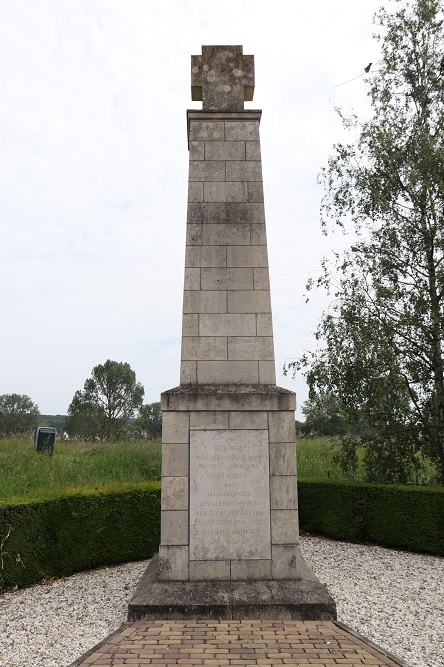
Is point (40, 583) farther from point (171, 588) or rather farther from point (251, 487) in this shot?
point (251, 487)

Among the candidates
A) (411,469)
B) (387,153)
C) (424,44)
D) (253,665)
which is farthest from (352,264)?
(253,665)

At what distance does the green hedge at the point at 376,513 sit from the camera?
9.29m

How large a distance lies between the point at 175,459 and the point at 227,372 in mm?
1324

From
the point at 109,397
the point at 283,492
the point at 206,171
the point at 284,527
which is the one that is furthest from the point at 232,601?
the point at 109,397

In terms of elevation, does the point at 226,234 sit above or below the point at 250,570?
above

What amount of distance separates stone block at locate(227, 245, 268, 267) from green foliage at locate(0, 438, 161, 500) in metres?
5.33

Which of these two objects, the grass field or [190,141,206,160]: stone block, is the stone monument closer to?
[190,141,206,160]: stone block

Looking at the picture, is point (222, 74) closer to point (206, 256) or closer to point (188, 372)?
point (206, 256)

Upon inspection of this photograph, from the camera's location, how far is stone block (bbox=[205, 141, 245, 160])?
726cm

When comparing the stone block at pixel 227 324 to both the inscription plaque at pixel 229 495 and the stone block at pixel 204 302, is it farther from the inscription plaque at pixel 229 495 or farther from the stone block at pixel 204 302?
the inscription plaque at pixel 229 495

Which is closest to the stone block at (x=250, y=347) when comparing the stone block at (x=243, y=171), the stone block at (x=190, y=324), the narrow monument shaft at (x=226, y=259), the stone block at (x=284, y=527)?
the narrow monument shaft at (x=226, y=259)

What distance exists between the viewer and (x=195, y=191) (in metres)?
7.16

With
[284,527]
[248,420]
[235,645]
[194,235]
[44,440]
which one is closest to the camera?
[235,645]

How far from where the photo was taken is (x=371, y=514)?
9.97m
